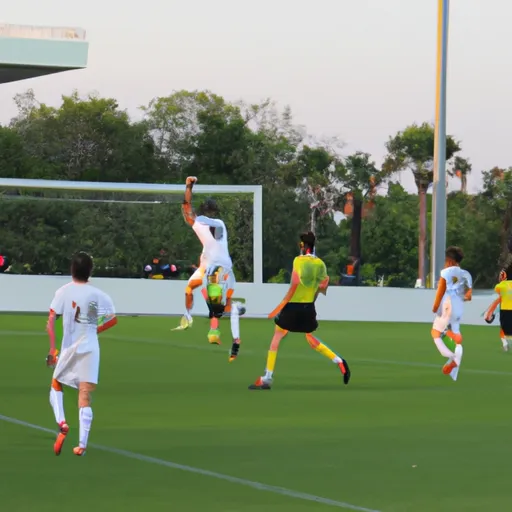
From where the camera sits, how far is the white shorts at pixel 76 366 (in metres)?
11.4

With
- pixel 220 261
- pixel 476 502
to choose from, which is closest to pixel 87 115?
pixel 220 261

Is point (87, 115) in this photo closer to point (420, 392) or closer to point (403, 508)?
point (420, 392)

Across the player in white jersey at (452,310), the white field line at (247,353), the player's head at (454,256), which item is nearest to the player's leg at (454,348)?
the player in white jersey at (452,310)

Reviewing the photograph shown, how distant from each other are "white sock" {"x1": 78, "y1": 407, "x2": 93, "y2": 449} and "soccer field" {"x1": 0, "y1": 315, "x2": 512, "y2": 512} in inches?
5.5

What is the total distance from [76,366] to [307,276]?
19.7 feet

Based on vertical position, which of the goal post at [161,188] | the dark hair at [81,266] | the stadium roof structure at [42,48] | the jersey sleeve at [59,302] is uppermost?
the stadium roof structure at [42,48]

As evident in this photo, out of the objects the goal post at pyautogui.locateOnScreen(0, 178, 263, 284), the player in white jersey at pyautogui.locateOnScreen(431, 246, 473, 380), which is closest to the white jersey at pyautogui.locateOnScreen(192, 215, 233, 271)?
the player in white jersey at pyautogui.locateOnScreen(431, 246, 473, 380)

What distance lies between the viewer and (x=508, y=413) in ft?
50.3

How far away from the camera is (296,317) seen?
56.2 ft

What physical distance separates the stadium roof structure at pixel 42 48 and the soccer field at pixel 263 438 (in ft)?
57.9

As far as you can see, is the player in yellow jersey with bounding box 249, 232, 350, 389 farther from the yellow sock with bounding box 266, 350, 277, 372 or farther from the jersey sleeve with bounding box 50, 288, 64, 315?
the jersey sleeve with bounding box 50, 288, 64, 315

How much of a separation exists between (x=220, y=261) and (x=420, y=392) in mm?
6086

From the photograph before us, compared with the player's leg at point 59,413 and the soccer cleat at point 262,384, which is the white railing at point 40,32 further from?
the player's leg at point 59,413

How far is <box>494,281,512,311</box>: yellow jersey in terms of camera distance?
993 inches
